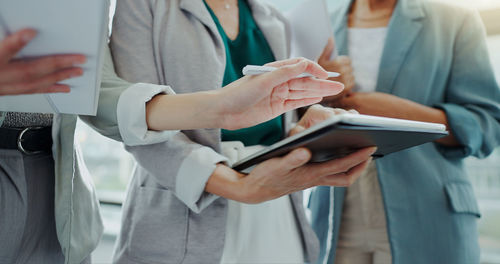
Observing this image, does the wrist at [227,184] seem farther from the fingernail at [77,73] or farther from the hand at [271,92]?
the fingernail at [77,73]

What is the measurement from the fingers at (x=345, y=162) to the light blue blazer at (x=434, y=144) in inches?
19.5

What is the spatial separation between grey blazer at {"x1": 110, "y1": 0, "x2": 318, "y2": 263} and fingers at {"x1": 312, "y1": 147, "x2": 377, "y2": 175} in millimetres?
214

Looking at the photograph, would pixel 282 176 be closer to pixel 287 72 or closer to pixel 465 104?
pixel 287 72

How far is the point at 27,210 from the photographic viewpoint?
1.99ft

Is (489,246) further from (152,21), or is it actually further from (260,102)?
(152,21)

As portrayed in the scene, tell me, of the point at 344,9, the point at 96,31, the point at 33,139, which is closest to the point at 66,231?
the point at 33,139

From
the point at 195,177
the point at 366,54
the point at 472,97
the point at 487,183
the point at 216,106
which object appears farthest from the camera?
the point at 487,183

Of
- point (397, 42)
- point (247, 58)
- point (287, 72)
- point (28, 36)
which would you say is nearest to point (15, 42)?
point (28, 36)

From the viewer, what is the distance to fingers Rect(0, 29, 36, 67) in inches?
16.1

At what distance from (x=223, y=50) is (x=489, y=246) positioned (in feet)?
4.60

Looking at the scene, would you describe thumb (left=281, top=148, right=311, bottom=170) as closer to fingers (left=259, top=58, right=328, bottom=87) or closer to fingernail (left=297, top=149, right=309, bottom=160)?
fingernail (left=297, top=149, right=309, bottom=160)

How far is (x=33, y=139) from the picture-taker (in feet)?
2.01

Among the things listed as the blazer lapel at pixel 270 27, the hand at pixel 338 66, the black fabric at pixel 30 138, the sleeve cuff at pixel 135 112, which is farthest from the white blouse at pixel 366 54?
the black fabric at pixel 30 138

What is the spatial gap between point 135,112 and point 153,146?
13cm
